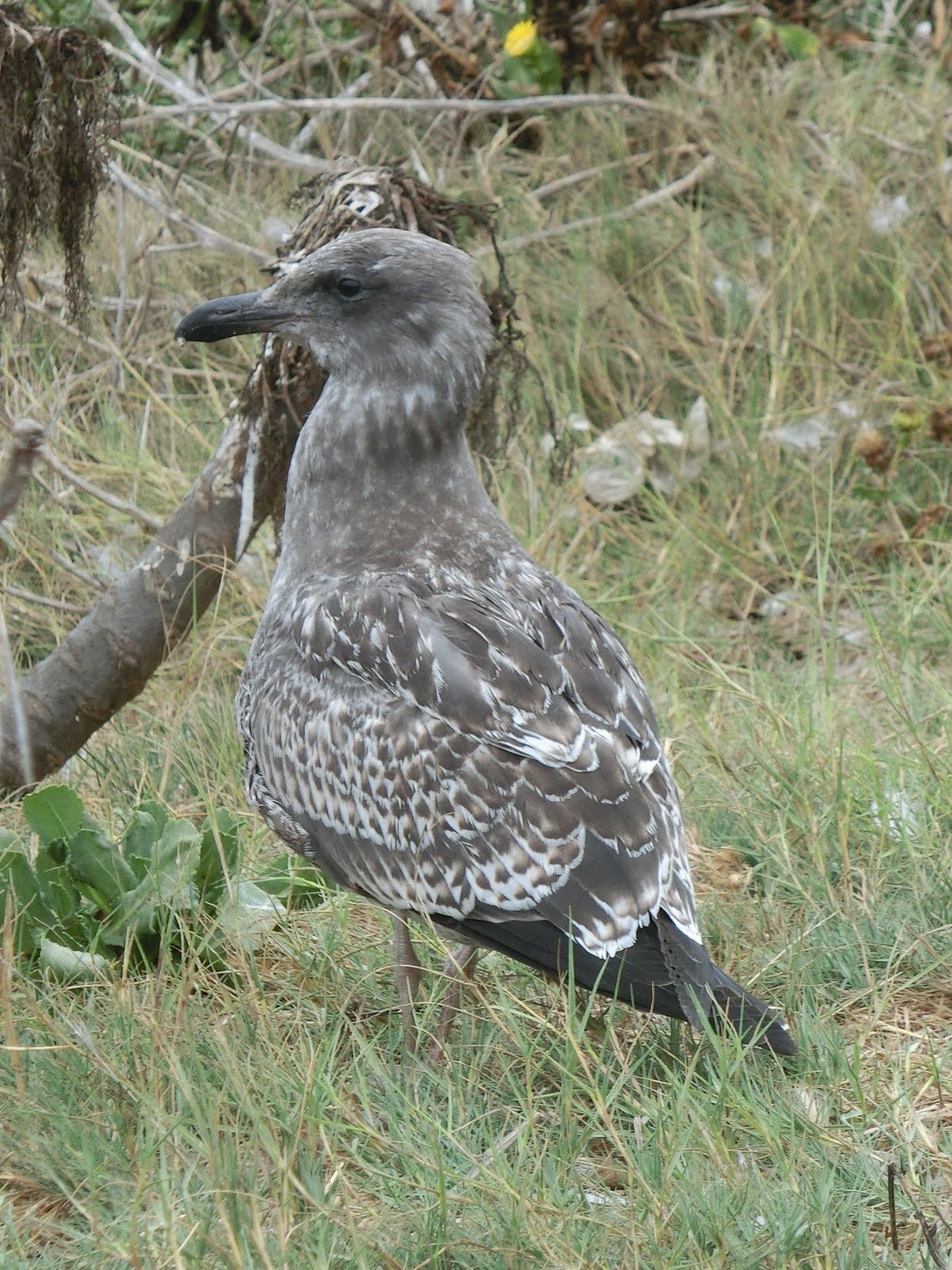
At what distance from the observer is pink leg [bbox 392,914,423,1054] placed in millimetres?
3320

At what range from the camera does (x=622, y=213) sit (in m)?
6.61

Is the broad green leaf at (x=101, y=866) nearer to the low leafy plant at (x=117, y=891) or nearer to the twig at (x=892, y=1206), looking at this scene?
the low leafy plant at (x=117, y=891)

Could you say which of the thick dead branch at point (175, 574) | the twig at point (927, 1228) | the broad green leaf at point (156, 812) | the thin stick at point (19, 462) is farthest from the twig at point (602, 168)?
the thin stick at point (19, 462)

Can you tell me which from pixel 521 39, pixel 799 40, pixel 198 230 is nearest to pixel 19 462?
pixel 198 230

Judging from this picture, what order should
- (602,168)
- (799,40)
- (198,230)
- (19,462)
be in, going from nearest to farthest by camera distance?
(19,462) < (198,230) < (602,168) < (799,40)

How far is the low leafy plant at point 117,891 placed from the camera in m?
3.51

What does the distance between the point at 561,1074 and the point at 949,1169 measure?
2.42 feet

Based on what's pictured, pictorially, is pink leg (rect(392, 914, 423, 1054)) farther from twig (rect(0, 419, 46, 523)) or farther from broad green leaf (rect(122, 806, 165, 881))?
twig (rect(0, 419, 46, 523))

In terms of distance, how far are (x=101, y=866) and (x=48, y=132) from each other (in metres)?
1.70

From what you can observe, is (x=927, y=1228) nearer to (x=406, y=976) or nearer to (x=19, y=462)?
(x=406, y=976)

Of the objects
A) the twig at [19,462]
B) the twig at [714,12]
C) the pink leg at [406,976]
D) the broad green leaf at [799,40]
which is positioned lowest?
the pink leg at [406,976]

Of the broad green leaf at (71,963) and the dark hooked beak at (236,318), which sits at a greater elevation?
the dark hooked beak at (236,318)

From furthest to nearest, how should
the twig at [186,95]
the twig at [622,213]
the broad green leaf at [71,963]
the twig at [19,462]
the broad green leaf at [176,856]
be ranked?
1. the twig at [622,213]
2. the twig at [186,95]
3. the broad green leaf at [176,856]
4. the broad green leaf at [71,963]
5. the twig at [19,462]

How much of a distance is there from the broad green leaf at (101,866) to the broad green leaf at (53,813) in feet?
0.30
